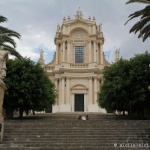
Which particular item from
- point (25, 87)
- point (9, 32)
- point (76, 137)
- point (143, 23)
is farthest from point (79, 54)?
point (76, 137)

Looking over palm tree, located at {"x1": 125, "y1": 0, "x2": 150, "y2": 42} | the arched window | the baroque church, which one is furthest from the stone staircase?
the arched window

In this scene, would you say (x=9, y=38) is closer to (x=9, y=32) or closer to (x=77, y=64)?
(x=9, y=32)

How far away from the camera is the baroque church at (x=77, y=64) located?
40.9 metres

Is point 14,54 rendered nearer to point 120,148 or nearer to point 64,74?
point 120,148

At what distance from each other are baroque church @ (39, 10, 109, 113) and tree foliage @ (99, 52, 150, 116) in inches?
554

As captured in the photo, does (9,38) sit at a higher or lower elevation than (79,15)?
lower

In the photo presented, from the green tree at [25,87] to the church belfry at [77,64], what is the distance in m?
14.3

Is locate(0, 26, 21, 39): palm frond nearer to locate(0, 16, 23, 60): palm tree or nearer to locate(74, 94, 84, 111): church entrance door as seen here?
locate(0, 16, 23, 60): palm tree

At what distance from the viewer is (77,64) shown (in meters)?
42.5

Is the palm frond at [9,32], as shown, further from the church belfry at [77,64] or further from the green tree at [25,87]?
the church belfry at [77,64]

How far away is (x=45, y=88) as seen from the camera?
26266 mm

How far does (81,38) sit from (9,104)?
23343 mm

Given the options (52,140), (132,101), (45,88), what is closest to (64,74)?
(45,88)

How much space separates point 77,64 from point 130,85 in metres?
18.6
